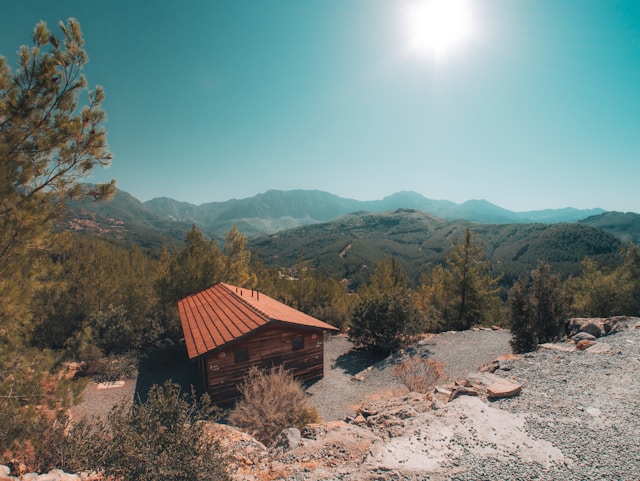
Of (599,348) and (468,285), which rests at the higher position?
(599,348)

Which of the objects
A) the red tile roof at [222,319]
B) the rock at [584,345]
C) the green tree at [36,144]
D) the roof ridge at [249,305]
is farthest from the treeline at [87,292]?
the roof ridge at [249,305]

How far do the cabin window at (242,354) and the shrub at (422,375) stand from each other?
19.6 feet

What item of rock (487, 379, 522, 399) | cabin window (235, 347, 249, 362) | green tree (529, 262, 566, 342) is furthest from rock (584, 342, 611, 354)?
cabin window (235, 347, 249, 362)

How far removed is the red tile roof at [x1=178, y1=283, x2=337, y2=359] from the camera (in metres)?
11.5

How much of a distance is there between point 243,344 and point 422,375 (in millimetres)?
7025

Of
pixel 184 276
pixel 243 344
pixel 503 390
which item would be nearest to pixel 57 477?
pixel 243 344

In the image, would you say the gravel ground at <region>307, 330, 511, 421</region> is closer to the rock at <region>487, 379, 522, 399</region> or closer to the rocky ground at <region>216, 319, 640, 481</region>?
the rocky ground at <region>216, 319, 640, 481</region>

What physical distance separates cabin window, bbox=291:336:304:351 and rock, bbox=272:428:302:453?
20.1ft

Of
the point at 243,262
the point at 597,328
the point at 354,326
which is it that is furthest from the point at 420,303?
the point at 243,262

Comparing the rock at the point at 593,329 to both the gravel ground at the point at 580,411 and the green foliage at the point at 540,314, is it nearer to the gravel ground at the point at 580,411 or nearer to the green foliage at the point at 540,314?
the green foliage at the point at 540,314

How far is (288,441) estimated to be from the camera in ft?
21.0

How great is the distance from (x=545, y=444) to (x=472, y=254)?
18705 millimetres

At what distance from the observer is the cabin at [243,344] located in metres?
11.3

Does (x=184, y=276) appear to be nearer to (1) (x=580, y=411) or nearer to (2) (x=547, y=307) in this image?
(1) (x=580, y=411)
